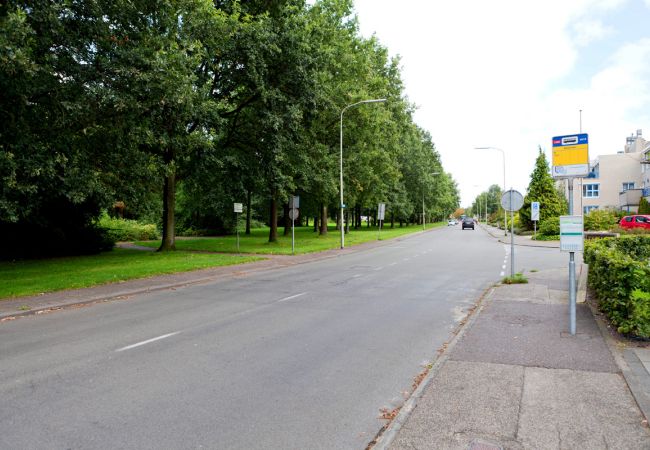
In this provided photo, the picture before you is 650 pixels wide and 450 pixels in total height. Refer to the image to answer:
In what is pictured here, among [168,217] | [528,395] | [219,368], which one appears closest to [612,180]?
[168,217]

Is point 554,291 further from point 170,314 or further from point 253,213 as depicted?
point 253,213

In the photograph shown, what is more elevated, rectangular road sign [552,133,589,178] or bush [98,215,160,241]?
rectangular road sign [552,133,589,178]

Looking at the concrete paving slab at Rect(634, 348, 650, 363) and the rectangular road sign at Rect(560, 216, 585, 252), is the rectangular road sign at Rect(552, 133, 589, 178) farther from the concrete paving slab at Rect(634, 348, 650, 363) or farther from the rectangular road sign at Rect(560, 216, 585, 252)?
the concrete paving slab at Rect(634, 348, 650, 363)

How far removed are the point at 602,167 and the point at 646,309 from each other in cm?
7330

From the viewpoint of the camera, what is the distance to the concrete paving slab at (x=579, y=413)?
3525mm

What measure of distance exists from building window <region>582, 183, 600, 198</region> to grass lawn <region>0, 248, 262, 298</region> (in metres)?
65.5

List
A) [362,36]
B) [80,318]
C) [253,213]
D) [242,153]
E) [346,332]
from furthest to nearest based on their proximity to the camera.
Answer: [253,213]
[362,36]
[242,153]
[80,318]
[346,332]

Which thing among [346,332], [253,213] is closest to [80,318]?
[346,332]

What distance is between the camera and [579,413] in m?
4.03

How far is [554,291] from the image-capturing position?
1109 centimetres

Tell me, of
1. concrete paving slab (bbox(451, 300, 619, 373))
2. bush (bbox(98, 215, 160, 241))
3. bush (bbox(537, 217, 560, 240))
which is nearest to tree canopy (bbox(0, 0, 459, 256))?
concrete paving slab (bbox(451, 300, 619, 373))

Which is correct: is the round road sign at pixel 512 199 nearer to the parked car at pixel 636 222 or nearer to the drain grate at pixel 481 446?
the drain grate at pixel 481 446

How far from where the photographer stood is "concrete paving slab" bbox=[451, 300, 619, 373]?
5625 mm

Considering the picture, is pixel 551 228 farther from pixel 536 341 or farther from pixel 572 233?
pixel 536 341
